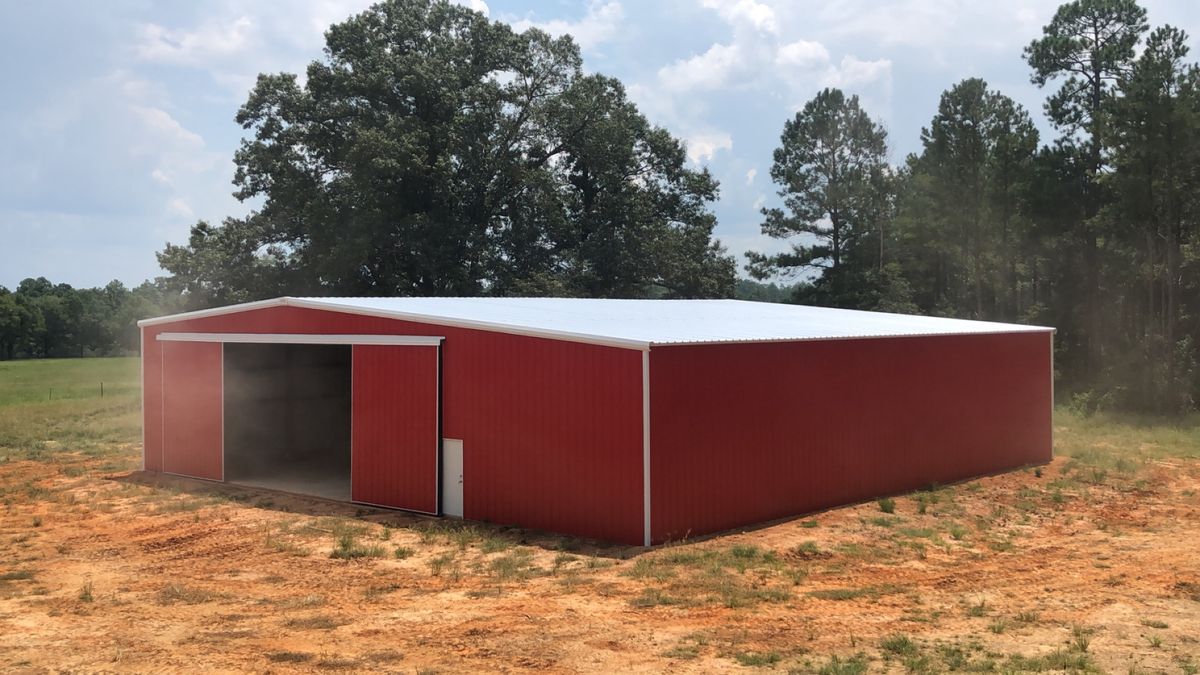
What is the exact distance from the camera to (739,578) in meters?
12.1

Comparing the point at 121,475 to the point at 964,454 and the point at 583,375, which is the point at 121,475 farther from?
the point at 964,454

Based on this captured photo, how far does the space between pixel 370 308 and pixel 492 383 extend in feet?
10.3

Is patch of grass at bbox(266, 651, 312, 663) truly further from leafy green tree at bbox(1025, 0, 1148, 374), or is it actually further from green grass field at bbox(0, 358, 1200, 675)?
leafy green tree at bbox(1025, 0, 1148, 374)

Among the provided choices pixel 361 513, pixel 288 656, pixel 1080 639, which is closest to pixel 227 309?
pixel 361 513

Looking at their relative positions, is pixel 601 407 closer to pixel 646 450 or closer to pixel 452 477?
pixel 646 450

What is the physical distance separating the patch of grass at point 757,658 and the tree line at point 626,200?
30.4m

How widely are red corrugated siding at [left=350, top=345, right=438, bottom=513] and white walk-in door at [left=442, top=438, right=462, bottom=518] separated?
0.14 metres

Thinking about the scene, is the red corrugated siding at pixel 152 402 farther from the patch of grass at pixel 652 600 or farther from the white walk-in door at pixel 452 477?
the patch of grass at pixel 652 600

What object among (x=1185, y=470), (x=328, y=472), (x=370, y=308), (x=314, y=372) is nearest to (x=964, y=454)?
(x=1185, y=470)

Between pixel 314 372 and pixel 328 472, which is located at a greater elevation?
pixel 314 372

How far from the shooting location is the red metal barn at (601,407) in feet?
47.0

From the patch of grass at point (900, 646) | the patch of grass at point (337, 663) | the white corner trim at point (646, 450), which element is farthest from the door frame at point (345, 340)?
the patch of grass at point (900, 646)

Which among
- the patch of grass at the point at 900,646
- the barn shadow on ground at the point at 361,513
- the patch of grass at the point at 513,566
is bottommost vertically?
the barn shadow on ground at the point at 361,513

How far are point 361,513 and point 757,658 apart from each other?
978cm
